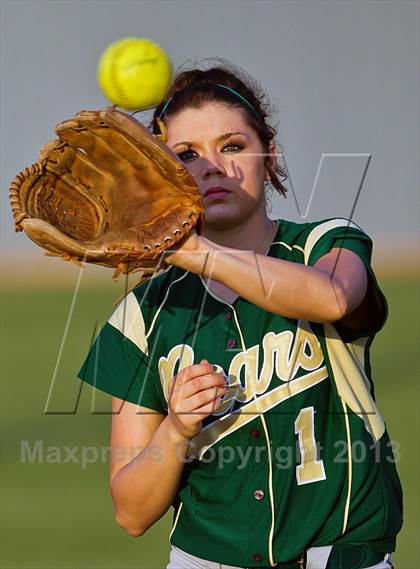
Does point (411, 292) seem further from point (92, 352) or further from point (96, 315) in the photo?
point (92, 352)

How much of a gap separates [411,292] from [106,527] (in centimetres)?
542

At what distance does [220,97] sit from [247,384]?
0.64 m

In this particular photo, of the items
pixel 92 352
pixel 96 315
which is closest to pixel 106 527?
pixel 92 352

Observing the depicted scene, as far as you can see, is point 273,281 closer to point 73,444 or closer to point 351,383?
point 351,383

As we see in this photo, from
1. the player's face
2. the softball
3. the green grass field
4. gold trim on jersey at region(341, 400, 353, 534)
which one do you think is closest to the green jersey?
gold trim on jersey at region(341, 400, 353, 534)

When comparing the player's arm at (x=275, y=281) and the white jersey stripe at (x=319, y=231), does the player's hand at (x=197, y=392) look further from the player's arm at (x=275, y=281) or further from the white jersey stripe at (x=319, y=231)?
the white jersey stripe at (x=319, y=231)

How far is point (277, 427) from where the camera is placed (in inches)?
82.2

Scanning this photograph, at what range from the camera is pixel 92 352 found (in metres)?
2.33

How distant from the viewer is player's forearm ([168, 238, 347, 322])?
Result: 6.12 ft

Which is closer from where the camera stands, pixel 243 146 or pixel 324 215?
pixel 243 146

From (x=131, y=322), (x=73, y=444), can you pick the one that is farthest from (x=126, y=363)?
(x=73, y=444)

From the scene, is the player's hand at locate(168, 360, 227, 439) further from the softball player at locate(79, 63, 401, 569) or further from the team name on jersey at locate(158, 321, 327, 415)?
the team name on jersey at locate(158, 321, 327, 415)

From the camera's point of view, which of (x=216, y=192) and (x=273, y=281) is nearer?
(x=273, y=281)

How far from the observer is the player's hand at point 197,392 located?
1.98 meters
